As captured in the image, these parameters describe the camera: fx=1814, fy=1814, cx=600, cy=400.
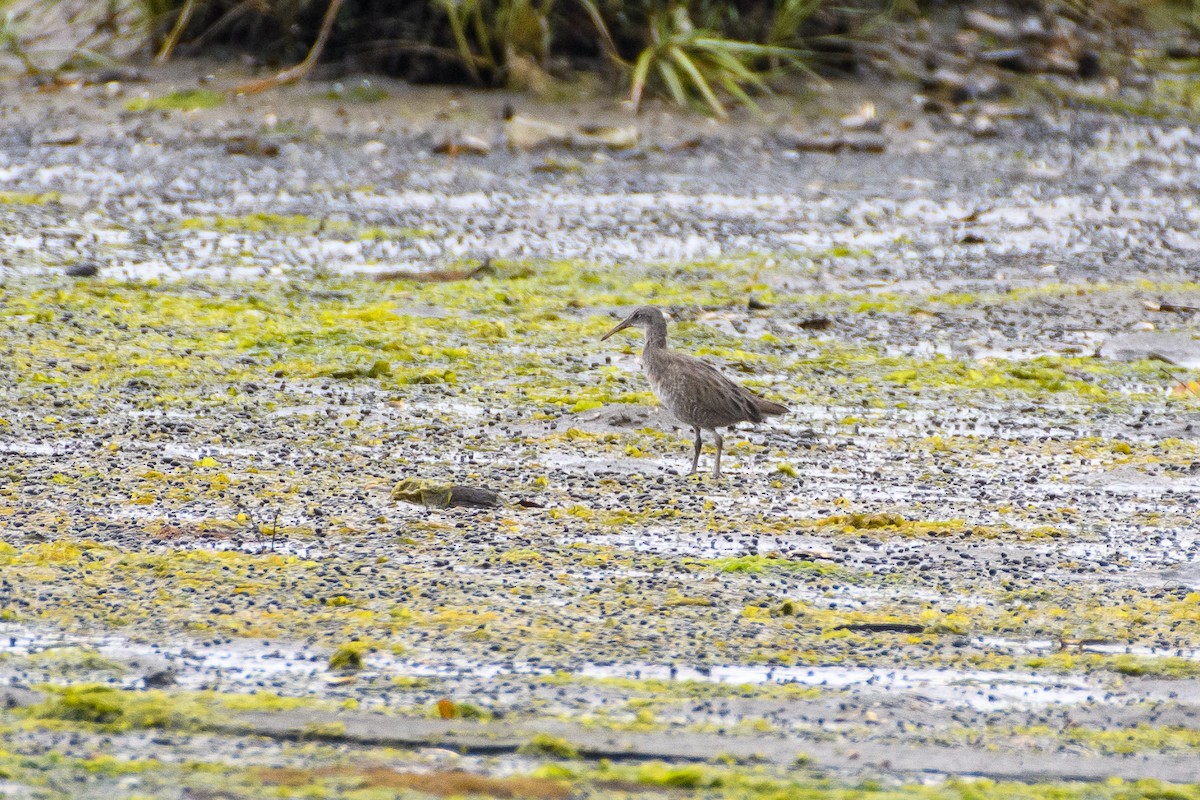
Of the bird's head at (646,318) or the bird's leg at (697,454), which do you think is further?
the bird's head at (646,318)

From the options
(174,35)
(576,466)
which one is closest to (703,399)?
(576,466)

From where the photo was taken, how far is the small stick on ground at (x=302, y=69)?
14.0 meters

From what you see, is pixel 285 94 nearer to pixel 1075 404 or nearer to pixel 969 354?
pixel 969 354

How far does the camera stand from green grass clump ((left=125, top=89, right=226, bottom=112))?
1376 centimetres

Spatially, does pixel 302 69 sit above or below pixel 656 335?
above

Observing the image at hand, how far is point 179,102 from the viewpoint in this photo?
13.9 metres

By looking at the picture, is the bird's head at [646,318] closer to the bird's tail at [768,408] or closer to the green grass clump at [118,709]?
the bird's tail at [768,408]

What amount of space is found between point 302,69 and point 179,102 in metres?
1.02

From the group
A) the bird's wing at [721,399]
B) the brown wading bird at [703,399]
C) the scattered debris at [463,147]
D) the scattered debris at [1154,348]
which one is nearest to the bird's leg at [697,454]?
the brown wading bird at [703,399]

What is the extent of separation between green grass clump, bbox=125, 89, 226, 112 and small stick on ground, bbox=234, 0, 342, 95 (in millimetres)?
201

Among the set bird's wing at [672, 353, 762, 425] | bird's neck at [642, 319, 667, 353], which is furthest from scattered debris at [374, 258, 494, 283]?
bird's wing at [672, 353, 762, 425]

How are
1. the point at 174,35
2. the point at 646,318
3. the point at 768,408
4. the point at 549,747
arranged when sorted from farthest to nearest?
the point at 174,35 → the point at 646,318 → the point at 768,408 → the point at 549,747

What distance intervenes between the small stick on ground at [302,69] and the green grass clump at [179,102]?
201 millimetres

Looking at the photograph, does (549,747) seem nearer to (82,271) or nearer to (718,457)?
(718,457)
